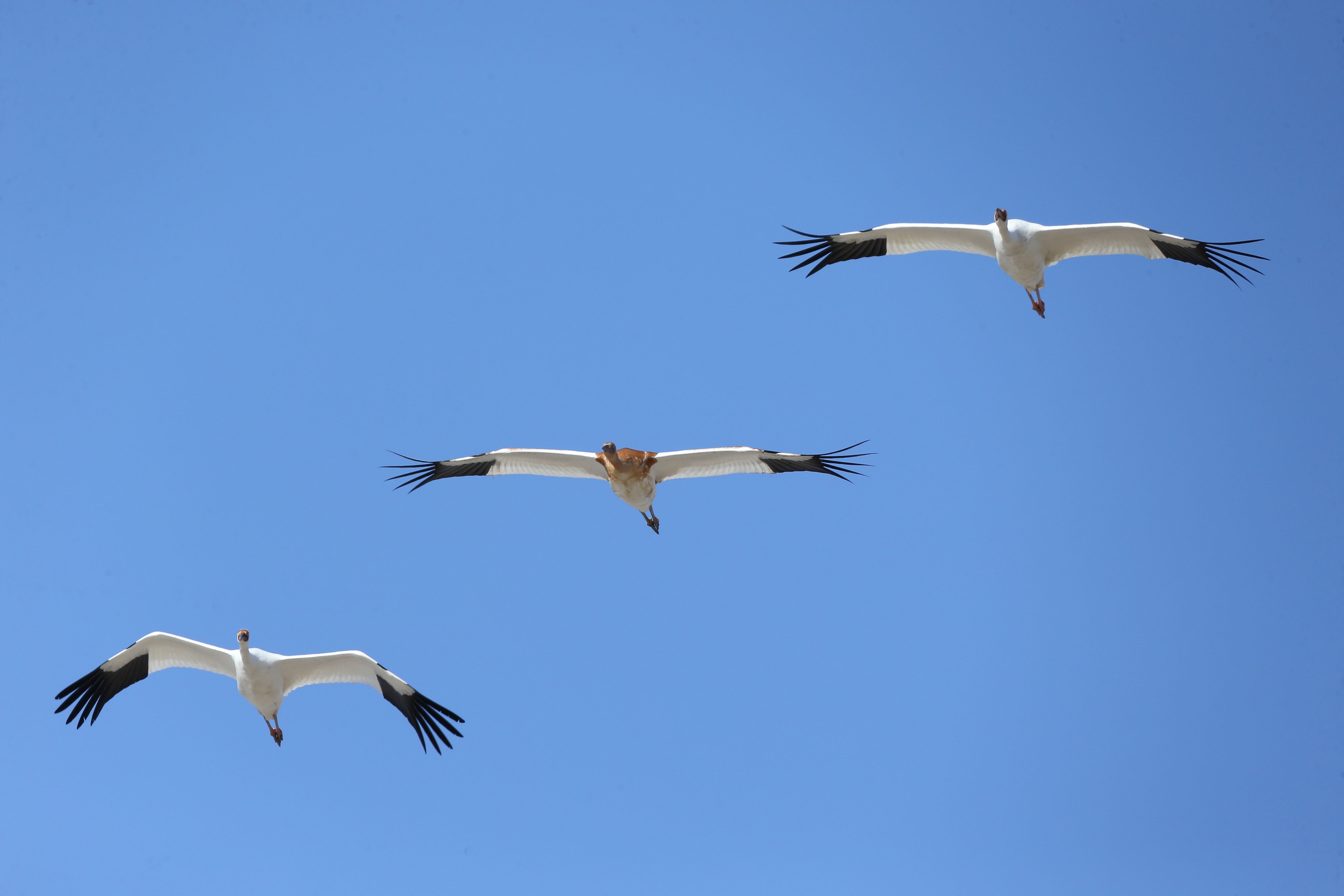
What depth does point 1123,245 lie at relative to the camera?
66.5 ft

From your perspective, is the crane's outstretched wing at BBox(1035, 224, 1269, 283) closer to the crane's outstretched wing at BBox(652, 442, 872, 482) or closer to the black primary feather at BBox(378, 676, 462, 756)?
the crane's outstretched wing at BBox(652, 442, 872, 482)

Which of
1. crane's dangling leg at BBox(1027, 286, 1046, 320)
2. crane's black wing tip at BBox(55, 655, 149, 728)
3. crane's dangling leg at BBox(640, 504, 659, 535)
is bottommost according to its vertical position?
crane's black wing tip at BBox(55, 655, 149, 728)

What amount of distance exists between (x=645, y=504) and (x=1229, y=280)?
11.3 meters

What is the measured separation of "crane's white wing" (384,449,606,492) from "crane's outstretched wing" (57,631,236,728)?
4.74 metres

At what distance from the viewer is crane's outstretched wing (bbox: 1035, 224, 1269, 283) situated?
1978 centimetres

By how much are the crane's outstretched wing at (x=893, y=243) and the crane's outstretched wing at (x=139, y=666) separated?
1333cm

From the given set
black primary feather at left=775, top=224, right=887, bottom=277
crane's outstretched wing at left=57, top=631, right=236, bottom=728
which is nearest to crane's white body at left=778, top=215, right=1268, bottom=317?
black primary feather at left=775, top=224, right=887, bottom=277

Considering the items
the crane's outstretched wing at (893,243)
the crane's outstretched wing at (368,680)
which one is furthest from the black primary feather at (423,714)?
the crane's outstretched wing at (893,243)

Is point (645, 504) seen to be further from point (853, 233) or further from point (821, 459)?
point (853, 233)

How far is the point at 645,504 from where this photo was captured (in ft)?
69.1

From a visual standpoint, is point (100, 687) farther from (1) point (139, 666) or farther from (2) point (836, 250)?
(2) point (836, 250)

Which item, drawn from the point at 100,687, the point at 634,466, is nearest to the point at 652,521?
the point at 634,466

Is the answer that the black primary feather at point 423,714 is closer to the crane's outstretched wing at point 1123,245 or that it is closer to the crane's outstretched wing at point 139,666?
the crane's outstretched wing at point 139,666

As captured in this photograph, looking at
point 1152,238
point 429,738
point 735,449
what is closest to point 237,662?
point 429,738
